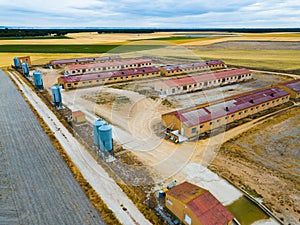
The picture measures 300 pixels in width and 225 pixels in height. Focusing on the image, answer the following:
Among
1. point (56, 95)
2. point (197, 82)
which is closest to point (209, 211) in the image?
point (56, 95)

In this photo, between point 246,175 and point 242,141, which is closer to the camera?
point 246,175

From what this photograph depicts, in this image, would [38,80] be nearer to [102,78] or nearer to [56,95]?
[102,78]

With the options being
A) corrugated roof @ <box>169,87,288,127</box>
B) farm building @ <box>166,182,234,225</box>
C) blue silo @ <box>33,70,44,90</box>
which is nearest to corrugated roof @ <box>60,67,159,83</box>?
blue silo @ <box>33,70,44,90</box>

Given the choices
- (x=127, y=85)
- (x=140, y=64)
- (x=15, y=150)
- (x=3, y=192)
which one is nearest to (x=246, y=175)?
(x=3, y=192)

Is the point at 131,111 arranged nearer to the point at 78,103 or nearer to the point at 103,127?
the point at 78,103

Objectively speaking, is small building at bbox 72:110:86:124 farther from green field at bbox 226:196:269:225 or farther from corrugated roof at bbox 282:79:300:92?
corrugated roof at bbox 282:79:300:92

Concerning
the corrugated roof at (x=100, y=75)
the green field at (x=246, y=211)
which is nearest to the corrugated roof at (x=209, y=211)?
the green field at (x=246, y=211)
